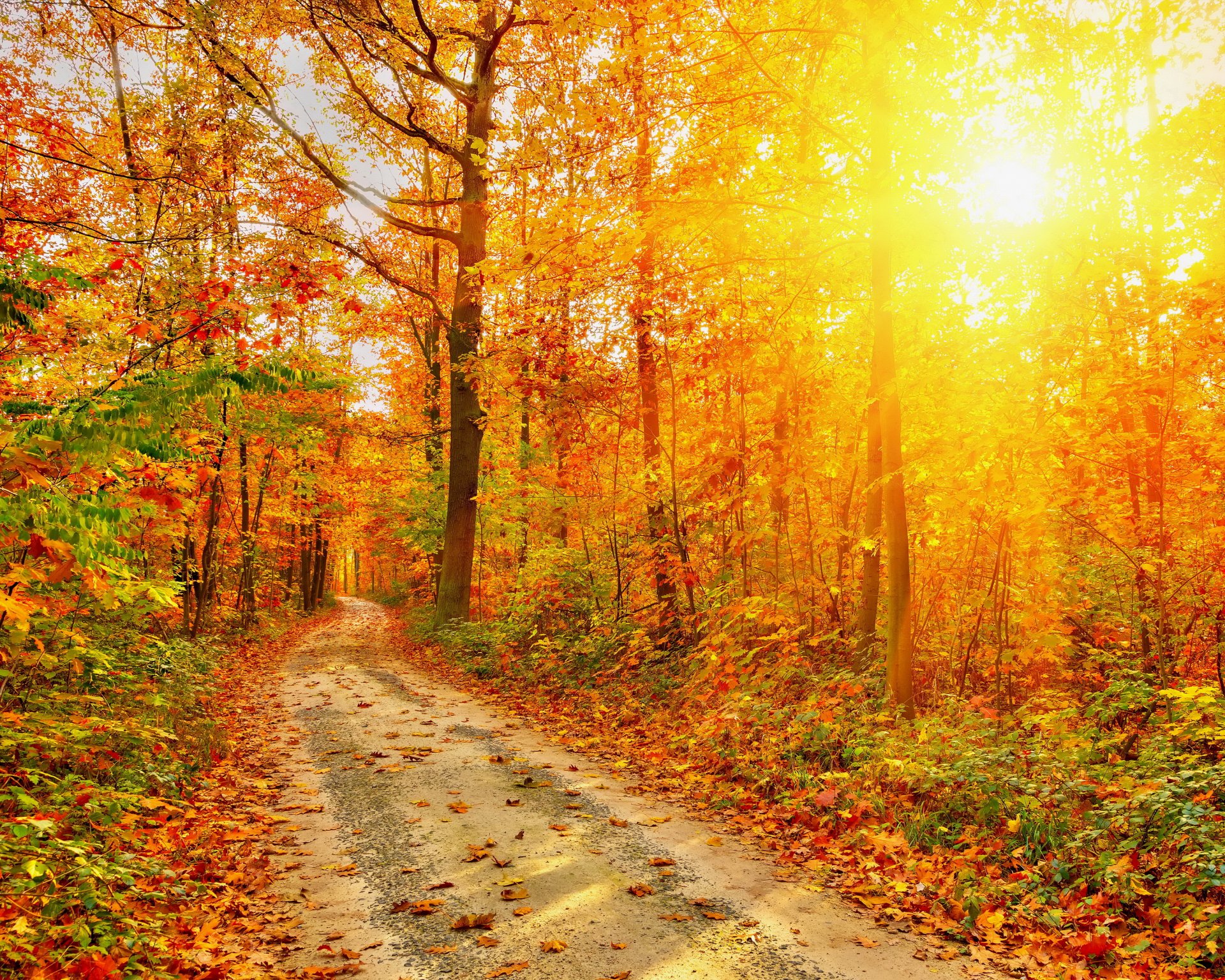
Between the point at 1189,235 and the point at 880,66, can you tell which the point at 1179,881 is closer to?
the point at 880,66

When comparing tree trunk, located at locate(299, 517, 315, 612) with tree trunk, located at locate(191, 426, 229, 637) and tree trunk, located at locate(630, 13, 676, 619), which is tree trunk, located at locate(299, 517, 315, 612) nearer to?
tree trunk, located at locate(191, 426, 229, 637)

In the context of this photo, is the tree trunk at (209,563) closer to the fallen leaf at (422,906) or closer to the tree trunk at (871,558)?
the fallen leaf at (422,906)

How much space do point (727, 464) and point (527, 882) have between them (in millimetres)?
7093

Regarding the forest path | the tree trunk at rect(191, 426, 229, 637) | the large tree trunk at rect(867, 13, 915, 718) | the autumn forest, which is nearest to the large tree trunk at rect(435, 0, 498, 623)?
the autumn forest

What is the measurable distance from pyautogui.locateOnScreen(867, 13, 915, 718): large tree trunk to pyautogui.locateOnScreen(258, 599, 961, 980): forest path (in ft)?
8.98

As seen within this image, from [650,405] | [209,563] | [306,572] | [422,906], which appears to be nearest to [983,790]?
[422,906]

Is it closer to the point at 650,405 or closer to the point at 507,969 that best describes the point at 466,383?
the point at 650,405

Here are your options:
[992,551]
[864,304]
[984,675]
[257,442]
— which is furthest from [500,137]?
[984,675]

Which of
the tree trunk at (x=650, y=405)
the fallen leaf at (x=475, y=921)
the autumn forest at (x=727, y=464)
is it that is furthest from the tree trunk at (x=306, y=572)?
the fallen leaf at (x=475, y=921)

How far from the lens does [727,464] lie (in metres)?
10.6

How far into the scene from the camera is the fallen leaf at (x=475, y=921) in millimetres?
4039

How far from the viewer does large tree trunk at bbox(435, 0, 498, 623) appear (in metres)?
16.0

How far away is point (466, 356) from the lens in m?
13.3

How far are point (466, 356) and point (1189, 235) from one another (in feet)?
37.9
